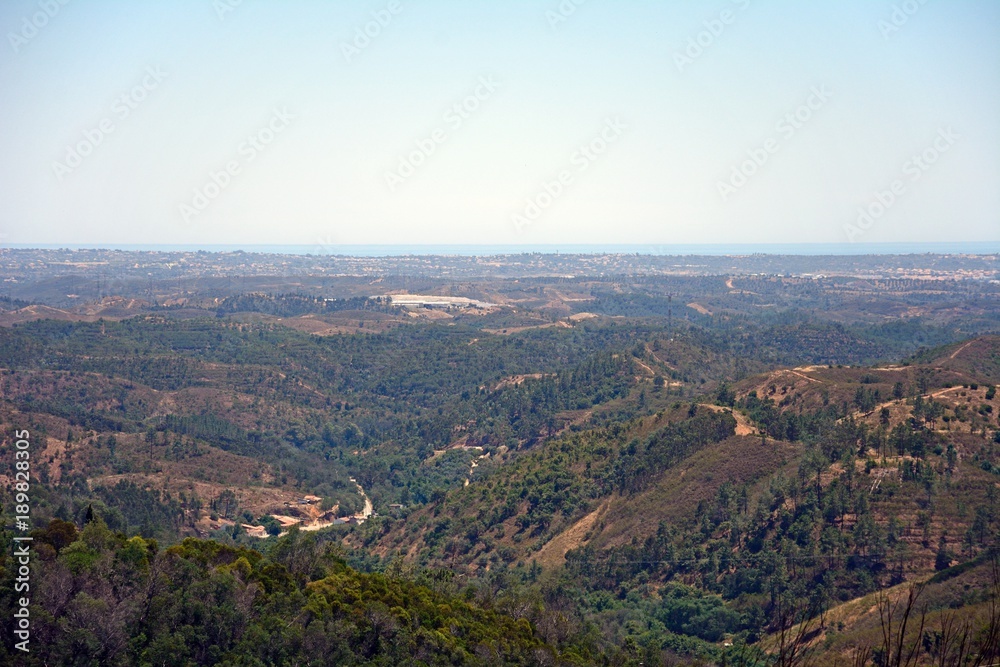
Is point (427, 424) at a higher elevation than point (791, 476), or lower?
lower

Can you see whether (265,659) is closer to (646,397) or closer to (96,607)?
(96,607)

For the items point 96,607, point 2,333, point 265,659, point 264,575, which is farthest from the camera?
point 2,333

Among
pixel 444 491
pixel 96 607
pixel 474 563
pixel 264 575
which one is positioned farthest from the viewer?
pixel 444 491

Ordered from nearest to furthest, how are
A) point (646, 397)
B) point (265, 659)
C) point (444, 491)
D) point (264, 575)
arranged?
point (265, 659) < point (264, 575) < point (444, 491) < point (646, 397)

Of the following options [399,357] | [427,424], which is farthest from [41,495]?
[399,357]

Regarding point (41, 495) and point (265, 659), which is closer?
point (265, 659)

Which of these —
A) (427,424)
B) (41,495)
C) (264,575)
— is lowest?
(427,424)

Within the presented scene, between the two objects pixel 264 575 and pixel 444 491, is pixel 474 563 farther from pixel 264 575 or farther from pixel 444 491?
pixel 264 575

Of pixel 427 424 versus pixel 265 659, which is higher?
pixel 265 659

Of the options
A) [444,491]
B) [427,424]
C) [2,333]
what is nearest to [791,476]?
[444,491]
